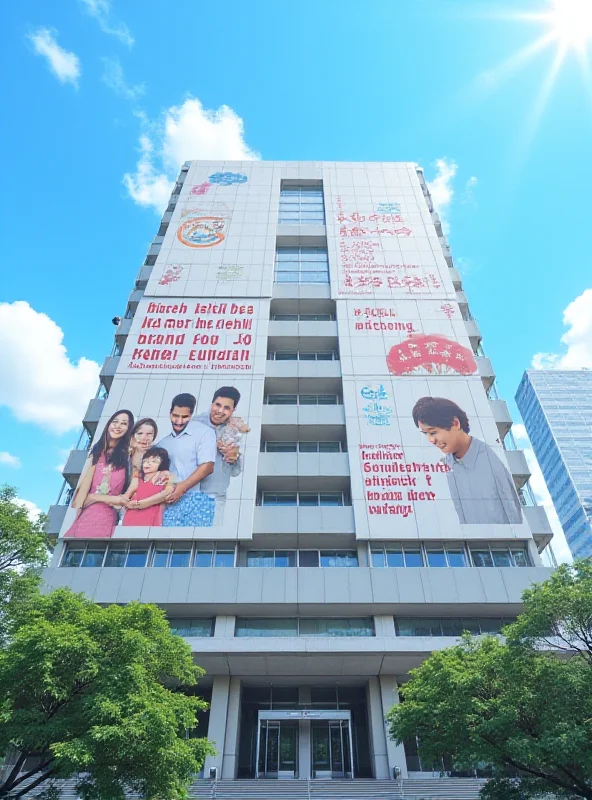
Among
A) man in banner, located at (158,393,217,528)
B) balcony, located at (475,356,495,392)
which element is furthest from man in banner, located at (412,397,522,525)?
man in banner, located at (158,393,217,528)

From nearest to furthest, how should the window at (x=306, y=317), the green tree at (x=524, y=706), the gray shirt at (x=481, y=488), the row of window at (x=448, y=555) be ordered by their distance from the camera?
the green tree at (x=524, y=706)
the row of window at (x=448, y=555)
the gray shirt at (x=481, y=488)
the window at (x=306, y=317)

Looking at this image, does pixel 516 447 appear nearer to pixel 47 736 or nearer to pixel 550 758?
pixel 550 758

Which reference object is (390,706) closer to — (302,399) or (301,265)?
(302,399)

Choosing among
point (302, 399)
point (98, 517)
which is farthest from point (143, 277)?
point (98, 517)

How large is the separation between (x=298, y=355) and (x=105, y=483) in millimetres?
16299

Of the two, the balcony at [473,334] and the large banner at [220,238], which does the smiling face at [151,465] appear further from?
the balcony at [473,334]

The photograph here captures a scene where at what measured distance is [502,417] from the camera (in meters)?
30.5

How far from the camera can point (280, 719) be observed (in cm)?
2316

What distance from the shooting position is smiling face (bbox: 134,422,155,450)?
1101 inches

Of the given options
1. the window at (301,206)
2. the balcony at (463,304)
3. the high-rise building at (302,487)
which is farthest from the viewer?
the window at (301,206)

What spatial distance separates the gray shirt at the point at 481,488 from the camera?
2580cm

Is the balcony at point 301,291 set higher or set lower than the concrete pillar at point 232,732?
higher

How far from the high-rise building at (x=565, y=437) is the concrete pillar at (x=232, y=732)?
8227 centimetres

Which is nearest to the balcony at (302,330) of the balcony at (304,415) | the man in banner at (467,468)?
the balcony at (304,415)
